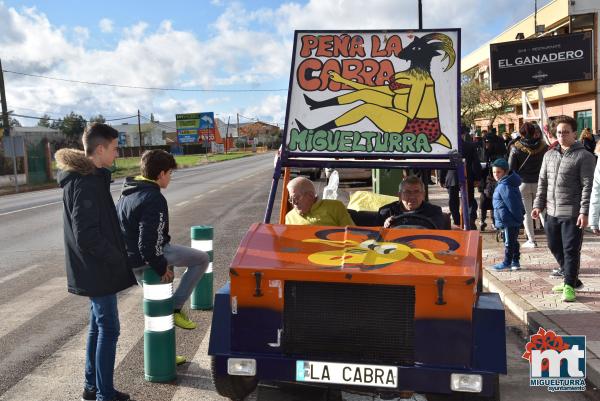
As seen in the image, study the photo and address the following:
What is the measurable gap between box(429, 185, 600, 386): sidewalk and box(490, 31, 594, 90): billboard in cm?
1053

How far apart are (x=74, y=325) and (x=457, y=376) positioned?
4182mm

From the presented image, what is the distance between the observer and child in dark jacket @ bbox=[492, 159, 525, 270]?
762cm

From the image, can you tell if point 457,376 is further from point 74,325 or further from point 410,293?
point 74,325

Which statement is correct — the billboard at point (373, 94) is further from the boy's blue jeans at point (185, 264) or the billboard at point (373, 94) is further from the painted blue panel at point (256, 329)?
the painted blue panel at point (256, 329)

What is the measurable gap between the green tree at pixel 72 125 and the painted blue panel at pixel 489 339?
10856 cm

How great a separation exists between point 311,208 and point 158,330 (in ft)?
5.45

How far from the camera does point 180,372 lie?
183 inches

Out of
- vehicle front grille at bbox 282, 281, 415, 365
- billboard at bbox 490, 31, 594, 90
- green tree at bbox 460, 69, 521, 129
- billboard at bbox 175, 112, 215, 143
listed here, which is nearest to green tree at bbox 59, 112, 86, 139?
billboard at bbox 175, 112, 215, 143

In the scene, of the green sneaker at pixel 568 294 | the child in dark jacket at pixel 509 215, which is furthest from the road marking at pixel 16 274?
the green sneaker at pixel 568 294

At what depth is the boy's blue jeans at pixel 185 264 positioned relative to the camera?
15.6 feet

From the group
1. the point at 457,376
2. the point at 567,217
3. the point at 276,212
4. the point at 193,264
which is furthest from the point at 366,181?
the point at 457,376

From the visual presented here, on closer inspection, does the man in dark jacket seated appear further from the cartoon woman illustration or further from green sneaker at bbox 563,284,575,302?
green sneaker at bbox 563,284,575,302

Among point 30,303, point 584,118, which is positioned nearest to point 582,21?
point 584,118

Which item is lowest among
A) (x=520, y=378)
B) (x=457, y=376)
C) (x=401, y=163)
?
(x=520, y=378)
